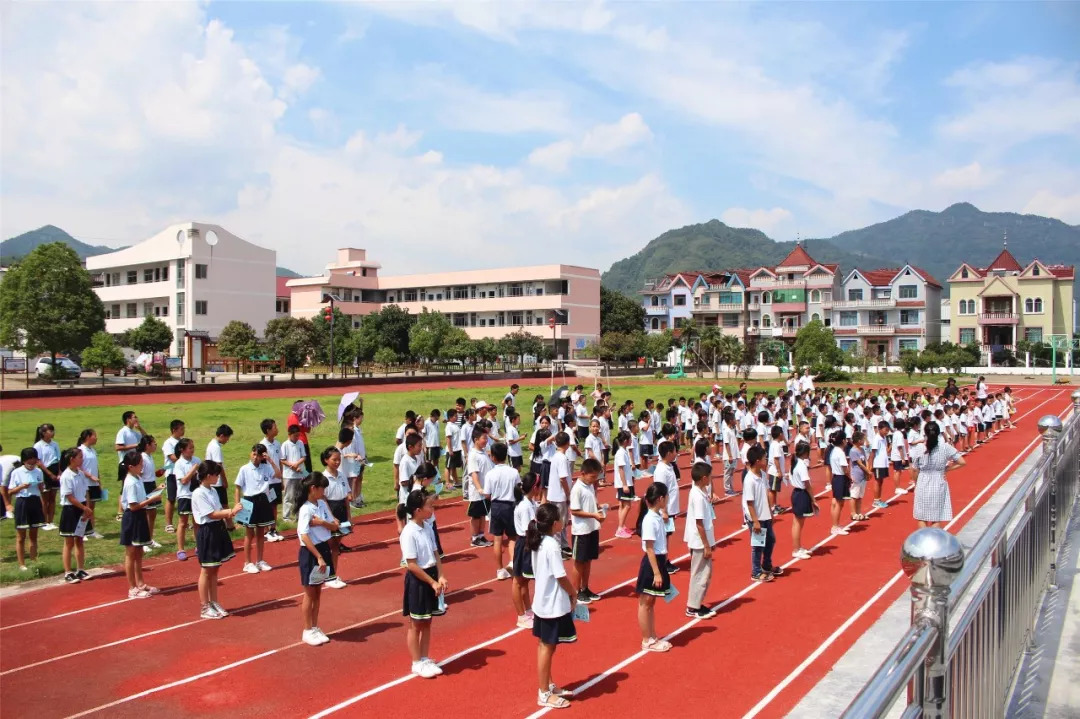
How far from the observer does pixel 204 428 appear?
24.8m

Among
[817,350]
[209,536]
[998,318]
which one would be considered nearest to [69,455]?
[209,536]

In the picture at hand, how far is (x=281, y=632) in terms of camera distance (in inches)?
327

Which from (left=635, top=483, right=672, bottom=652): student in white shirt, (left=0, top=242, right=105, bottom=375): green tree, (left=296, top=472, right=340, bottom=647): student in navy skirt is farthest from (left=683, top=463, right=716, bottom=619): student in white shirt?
(left=0, top=242, right=105, bottom=375): green tree

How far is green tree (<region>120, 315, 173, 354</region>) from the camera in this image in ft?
183

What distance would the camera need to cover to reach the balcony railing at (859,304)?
65250mm

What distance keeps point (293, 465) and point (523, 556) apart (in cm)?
521

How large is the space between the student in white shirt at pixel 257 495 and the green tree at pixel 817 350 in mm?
47082

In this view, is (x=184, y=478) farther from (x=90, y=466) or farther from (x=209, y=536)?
(x=209, y=536)

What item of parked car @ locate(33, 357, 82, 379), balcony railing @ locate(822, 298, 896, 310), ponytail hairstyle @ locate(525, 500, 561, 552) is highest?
balcony railing @ locate(822, 298, 896, 310)

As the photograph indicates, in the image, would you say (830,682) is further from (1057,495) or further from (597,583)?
(597,583)

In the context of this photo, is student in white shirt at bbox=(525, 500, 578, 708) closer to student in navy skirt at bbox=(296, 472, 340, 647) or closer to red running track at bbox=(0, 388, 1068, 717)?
red running track at bbox=(0, 388, 1068, 717)

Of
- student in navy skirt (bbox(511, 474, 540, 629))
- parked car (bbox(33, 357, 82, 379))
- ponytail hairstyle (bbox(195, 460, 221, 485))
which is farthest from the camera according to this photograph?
parked car (bbox(33, 357, 82, 379))

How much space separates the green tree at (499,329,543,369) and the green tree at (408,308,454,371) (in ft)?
16.2

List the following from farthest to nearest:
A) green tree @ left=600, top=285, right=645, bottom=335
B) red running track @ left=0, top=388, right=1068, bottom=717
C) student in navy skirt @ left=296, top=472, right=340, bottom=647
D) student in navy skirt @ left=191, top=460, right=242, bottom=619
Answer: green tree @ left=600, top=285, right=645, bottom=335 → student in navy skirt @ left=191, top=460, right=242, bottom=619 → student in navy skirt @ left=296, top=472, right=340, bottom=647 → red running track @ left=0, top=388, right=1068, bottom=717
